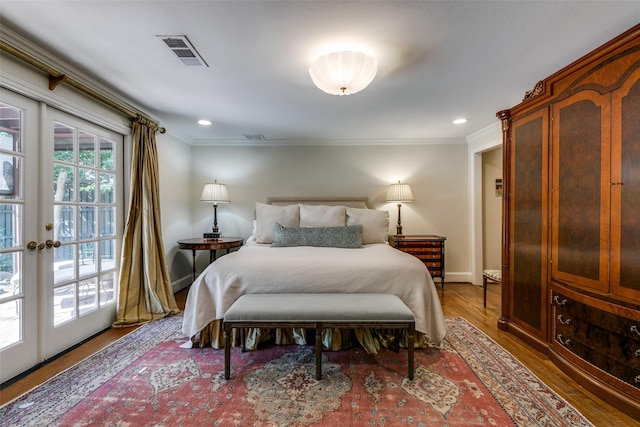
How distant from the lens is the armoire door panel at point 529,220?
2168 millimetres

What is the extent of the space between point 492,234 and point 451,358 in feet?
9.21

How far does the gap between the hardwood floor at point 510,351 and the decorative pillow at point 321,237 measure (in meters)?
1.30

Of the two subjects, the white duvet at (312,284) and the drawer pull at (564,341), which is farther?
the white duvet at (312,284)

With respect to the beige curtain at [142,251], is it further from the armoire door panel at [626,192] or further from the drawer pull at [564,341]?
the armoire door panel at [626,192]

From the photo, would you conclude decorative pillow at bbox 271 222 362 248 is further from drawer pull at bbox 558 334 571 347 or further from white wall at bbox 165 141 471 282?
drawer pull at bbox 558 334 571 347

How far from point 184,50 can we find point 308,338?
7.76 ft

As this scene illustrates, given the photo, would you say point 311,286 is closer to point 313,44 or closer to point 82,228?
point 313,44

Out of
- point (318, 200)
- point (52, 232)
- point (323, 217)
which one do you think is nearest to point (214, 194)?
point (318, 200)

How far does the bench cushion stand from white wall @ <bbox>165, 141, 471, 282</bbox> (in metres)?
2.59

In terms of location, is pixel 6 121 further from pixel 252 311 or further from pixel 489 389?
pixel 489 389

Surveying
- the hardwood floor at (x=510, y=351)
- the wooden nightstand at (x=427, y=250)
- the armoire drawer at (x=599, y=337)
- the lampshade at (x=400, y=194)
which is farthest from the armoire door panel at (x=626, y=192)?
the lampshade at (x=400, y=194)

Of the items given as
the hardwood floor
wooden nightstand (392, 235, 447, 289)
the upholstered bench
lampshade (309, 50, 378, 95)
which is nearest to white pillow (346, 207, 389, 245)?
wooden nightstand (392, 235, 447, 289)

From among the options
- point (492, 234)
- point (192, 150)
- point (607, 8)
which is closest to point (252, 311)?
point (607, 8)

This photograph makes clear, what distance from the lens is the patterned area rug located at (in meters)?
1.50
